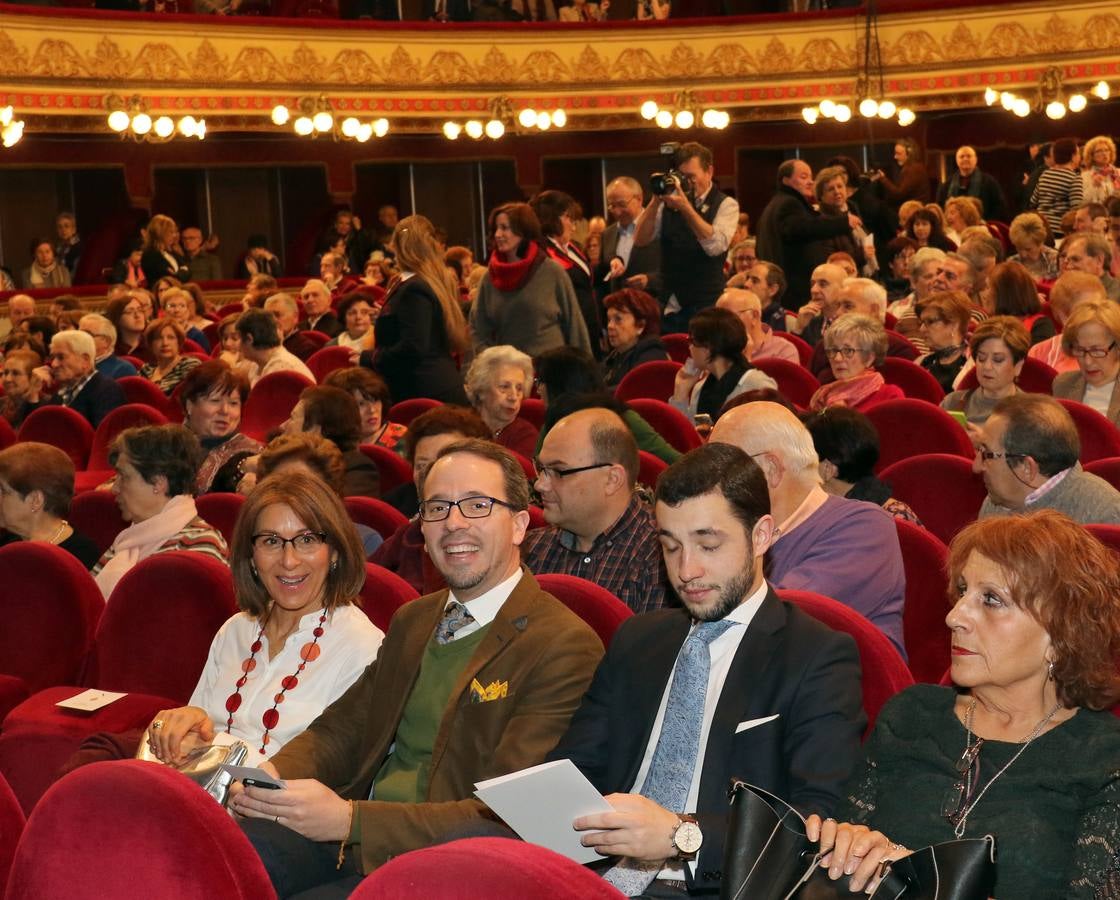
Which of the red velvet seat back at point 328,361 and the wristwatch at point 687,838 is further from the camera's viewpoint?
the red velvet seat back at point 328,361

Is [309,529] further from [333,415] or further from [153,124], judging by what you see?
[153,124]

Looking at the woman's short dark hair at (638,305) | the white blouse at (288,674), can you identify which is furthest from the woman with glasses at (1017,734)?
the woman's short dark hair at (638,305)

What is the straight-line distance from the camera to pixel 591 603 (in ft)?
10.3

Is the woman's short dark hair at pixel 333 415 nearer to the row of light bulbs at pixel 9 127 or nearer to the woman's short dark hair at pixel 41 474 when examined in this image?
the woman's short dark hair at pixel 41 474

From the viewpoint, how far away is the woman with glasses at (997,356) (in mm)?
5430

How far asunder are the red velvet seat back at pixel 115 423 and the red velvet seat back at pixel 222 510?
2.22 m

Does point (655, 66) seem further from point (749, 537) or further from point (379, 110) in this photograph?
point (749, 537)

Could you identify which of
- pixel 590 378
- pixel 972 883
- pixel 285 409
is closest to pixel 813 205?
pixel 285 409

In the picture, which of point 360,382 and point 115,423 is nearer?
point 360,382

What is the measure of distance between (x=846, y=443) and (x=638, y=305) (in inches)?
125

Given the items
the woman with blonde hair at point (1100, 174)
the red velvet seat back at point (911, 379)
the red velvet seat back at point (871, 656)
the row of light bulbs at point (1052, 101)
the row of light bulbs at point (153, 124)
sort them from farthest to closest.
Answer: the row of light bulbs at point (1052, 101)
the row of light bulbs at point (153, 124)
the woman with blonde hair at point (1100, 174)
the red velvet seat back at point (911, 379)
the red velvet seat back at point (871, 656)

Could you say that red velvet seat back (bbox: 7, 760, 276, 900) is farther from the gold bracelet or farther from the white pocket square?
the white pocket square

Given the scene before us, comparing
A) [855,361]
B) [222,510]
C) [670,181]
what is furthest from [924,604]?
[670,181]

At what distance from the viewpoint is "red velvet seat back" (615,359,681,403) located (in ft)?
22.2
